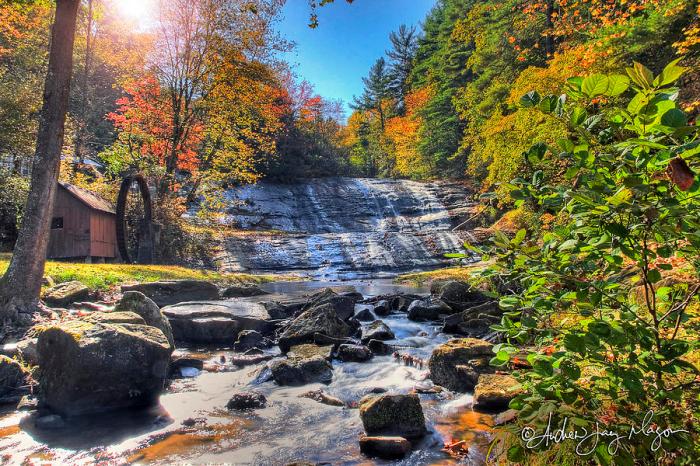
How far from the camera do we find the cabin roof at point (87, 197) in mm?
20516

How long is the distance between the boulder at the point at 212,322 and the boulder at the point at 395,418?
521cm

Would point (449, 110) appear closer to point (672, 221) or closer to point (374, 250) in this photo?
point (374, 250)

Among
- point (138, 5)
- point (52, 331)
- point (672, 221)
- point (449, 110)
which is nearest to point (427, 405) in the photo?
point (672, 221)

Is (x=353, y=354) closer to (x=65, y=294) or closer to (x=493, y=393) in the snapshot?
(x=493, y=393)

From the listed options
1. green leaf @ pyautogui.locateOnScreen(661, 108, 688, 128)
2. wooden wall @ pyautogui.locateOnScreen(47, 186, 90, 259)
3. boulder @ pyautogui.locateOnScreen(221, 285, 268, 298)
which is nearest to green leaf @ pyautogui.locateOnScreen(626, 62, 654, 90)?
green leaf @ pyautogui.locateOnScreen(661, 108, 688, 128)

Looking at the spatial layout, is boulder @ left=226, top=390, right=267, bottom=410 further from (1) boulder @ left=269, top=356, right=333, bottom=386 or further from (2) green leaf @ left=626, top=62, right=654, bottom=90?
(2) green leaf @ left=626, top=62, right=654, bottom=90

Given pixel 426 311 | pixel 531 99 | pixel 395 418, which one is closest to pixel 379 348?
pixel 426 311

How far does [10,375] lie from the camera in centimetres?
546

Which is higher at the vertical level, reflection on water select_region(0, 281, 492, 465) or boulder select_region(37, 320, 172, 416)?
boulder select_region(37, 320, 172, 416)

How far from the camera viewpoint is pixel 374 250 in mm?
26750

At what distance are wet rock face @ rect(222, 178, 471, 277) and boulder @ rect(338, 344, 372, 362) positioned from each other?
656 inches

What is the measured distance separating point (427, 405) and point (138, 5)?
85.4 ft

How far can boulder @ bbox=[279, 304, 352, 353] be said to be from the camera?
8234 mm

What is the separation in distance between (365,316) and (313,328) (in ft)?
10.2
